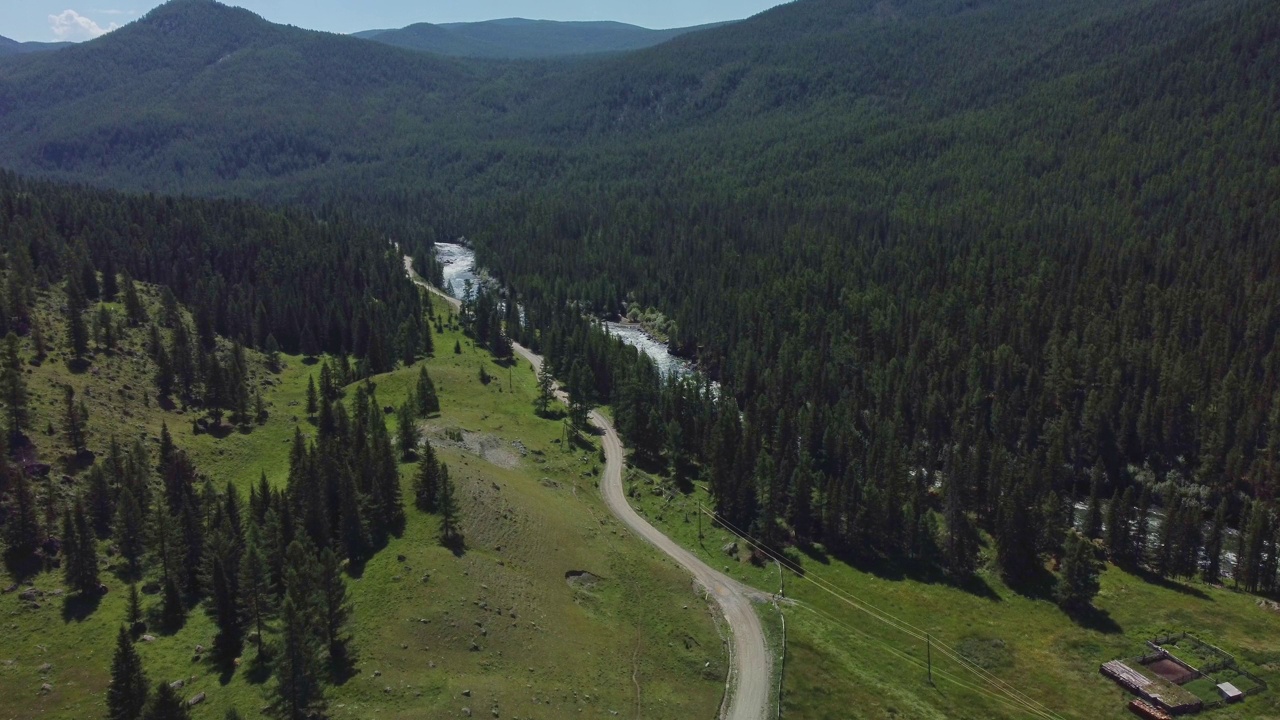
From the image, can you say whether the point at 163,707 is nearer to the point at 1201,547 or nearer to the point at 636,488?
the point at 636,488

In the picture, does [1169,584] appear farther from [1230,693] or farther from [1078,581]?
[1230,693]

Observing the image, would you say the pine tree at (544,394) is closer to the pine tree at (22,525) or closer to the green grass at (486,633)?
the green grass at (486,633)

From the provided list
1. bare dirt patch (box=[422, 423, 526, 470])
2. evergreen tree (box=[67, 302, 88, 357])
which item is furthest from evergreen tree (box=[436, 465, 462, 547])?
evergreen tree (box=[67, 302, 88, 357])

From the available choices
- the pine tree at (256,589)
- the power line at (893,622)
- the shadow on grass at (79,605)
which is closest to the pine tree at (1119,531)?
the power line at (893,622)

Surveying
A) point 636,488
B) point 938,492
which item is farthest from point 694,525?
point 938,492

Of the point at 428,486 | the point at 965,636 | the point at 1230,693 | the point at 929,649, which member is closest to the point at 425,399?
the point at 428,486

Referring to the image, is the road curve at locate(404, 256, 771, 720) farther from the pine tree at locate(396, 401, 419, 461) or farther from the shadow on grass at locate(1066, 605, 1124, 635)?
the shadow on grass at locate(1066, 605, 1124, 635)
